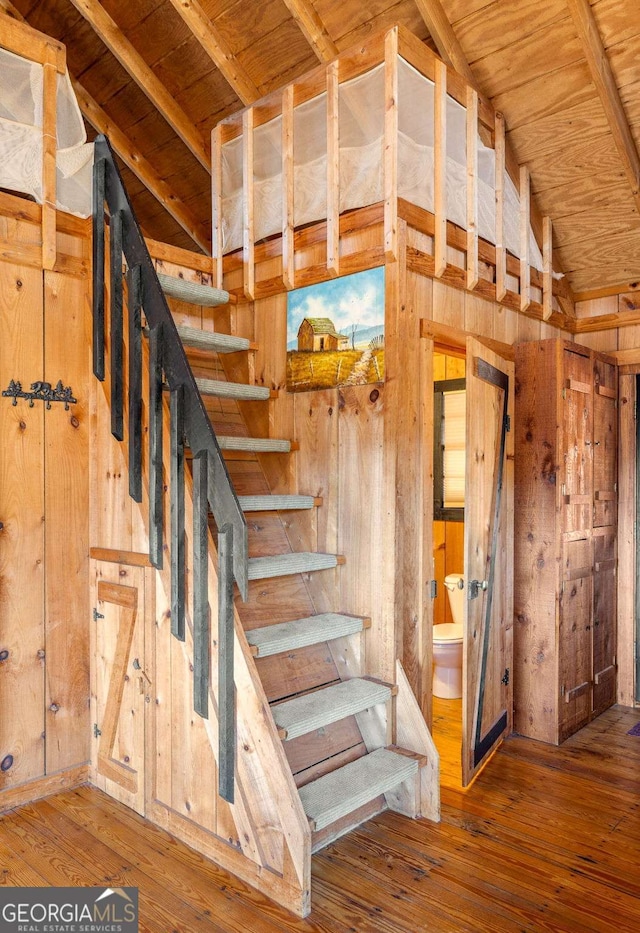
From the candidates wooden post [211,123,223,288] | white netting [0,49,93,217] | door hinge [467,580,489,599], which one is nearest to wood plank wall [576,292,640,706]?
door hinge [467,580,489,599]

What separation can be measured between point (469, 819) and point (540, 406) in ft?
6.66

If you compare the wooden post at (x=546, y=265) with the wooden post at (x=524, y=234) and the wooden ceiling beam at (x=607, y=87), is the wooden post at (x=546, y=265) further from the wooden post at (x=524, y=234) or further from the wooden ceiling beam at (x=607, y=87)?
the wooden ceiling beam at (x=607, y=87)

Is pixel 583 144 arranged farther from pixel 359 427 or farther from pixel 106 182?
pixel 106 182

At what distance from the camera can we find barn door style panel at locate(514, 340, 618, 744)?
11.7 ft

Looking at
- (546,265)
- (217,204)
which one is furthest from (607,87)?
(217,204)

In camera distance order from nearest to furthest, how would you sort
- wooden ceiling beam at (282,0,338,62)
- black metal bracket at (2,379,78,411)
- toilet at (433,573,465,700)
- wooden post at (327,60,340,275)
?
black metal bracket at (2,379,78,411) → wooden post at (327,60,340,275) → wooden ceiling beam at (282,0,338,62) → toilet at (433,573,465,700)

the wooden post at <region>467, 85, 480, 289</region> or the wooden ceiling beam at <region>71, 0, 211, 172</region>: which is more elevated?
the wooden ceiling beam at <region>71, 0, 211, 172</region>

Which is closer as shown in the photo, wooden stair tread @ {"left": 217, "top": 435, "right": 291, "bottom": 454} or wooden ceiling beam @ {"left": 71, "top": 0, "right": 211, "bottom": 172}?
wooden stair tread @ {"left": 217, "top": 435, "right": 291, "bottom": 454}

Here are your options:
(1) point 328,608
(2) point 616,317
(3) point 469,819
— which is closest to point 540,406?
(2) point 616,317

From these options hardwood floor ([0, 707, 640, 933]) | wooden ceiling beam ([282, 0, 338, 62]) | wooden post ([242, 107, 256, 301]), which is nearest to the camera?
hardwood floor ([0, 707, 640, 933])

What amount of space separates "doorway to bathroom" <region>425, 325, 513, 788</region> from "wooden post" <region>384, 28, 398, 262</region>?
22.0 inches

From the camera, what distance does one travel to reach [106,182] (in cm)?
295

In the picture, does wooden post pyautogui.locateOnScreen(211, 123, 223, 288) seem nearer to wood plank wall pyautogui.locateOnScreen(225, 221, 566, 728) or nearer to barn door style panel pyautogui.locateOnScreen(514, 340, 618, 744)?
wood plank wall pyautogui.locateOnScreen(225, 221, 566, 728)

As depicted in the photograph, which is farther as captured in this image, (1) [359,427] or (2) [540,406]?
(2) [540,406]
